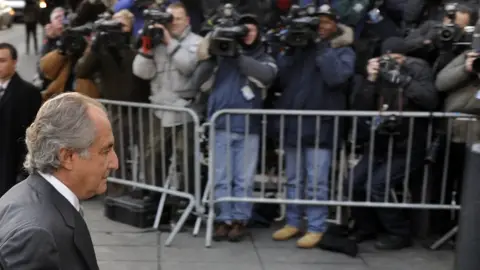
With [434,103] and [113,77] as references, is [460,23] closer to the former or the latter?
[434,103]

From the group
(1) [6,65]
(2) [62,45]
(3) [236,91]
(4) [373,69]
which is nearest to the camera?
(4) [373,69]

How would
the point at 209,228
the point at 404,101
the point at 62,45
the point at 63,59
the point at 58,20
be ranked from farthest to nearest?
1. the point at 58,20
2. the point at 63,59
3. the point at 62,45
4. the point at 209,228
5. the point at 404,101

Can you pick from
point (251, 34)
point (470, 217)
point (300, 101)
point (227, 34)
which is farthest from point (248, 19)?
point (470, 217)

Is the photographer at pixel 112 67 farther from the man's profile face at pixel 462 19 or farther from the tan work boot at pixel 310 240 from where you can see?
the man's profile face at pixel 462 19

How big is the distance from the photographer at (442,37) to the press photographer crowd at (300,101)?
0.01 meters

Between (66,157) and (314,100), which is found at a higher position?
(66,157)

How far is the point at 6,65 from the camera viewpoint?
580 centimetres

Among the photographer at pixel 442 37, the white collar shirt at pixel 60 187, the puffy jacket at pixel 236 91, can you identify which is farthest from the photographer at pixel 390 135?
the white collar shirt at pixel 60 187

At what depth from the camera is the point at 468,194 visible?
4.39m

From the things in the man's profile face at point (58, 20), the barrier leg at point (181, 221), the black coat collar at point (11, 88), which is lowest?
the barrier leg at point (181, 221)

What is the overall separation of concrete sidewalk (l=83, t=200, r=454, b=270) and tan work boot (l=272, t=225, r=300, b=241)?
71 mm

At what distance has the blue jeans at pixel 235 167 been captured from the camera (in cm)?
598

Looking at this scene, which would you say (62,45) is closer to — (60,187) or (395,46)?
(395,46)

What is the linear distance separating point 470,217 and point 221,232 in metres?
2.49
